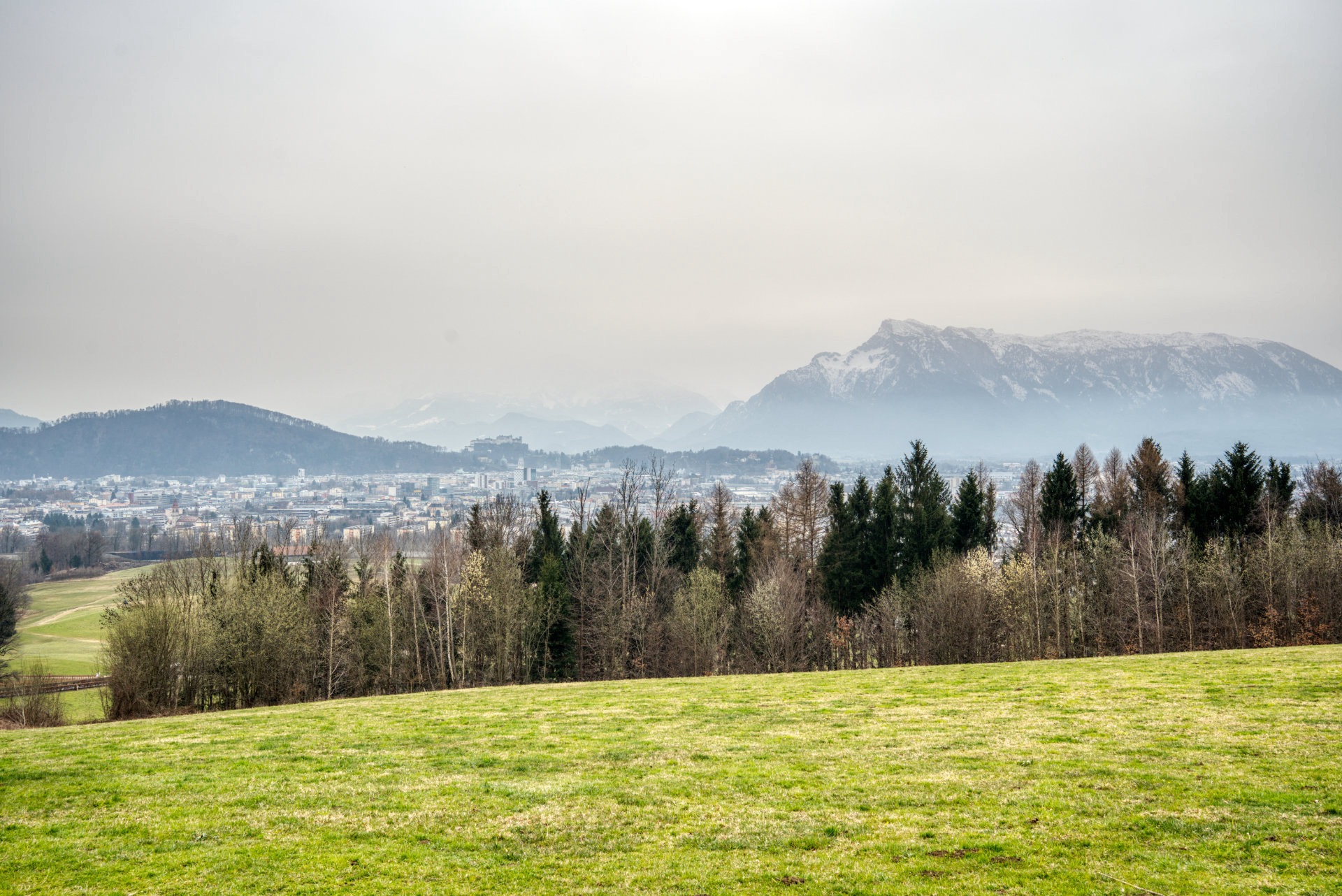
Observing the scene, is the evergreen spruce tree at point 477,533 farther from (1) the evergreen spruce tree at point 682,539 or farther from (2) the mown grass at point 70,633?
(2) the mown grass at point 70,633

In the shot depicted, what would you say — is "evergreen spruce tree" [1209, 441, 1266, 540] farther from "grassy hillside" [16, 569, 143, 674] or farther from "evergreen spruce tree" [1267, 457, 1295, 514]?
"grassy hillside" [16, 569, 143, 674]

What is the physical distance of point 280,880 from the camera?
12641 mm

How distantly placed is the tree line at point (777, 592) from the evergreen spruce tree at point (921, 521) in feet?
0.65

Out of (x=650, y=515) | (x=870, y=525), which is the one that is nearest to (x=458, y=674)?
(x=650, y=515)

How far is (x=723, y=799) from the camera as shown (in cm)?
1645

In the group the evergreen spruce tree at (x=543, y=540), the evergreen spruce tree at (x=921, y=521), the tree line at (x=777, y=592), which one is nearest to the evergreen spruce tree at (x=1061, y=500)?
the tree line at (x=777, y=592)

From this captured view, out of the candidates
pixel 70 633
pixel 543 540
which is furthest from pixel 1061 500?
pixel 70 633

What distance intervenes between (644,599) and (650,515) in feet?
53.9

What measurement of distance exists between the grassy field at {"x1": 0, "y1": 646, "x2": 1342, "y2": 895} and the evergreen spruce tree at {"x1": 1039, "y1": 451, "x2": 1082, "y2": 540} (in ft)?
121

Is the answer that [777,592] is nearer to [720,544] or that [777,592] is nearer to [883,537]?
[883,537]

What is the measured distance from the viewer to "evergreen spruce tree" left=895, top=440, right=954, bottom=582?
202ft

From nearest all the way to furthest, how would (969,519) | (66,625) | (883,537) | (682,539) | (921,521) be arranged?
1. (921,521)
2. (883,537)
3. (969,519)
4. (682,539)
5. (66,625)

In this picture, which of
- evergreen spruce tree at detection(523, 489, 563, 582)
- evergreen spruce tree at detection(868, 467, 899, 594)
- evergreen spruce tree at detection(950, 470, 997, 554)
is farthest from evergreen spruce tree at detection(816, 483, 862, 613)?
evergreen spruce tree at detection(523, 489, 563, 582)

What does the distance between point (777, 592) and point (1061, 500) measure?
27591 millimetres
